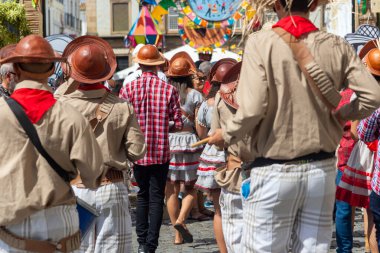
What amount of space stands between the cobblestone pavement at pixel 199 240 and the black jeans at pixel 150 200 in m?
0.43

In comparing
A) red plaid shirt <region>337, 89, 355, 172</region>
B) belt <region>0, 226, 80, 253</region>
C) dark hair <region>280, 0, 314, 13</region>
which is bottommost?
red plaid shirt <region>337, 89, 355, 172</region>

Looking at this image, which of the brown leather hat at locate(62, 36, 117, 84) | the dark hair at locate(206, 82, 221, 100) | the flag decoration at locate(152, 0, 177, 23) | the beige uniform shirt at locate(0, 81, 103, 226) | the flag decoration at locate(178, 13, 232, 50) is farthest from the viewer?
the flag decoration at locate(178, 13, 232, 50)

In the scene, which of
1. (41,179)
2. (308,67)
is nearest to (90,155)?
(41,179)

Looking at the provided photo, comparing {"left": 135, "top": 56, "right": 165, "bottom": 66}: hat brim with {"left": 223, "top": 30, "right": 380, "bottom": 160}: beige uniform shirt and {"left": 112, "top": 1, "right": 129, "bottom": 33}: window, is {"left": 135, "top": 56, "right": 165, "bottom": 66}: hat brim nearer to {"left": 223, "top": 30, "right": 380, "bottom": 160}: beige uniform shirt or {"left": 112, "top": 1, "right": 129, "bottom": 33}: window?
{"left": 223, "top": 30, "right": 380, "bottom": 160}: beige uniform shirt

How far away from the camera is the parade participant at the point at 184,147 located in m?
8.41

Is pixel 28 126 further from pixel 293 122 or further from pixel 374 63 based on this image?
pixel 374 63

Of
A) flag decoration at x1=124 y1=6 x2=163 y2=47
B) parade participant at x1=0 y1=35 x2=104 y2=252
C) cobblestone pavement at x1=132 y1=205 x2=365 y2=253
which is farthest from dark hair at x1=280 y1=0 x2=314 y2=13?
flag decoration at x1=124 y1=6 x2=163 y2=47

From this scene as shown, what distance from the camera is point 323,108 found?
3.86m

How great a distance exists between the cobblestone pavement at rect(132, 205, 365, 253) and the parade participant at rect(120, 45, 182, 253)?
58cm

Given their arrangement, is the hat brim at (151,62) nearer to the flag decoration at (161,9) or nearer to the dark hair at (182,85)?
the dark hair at (182,85)

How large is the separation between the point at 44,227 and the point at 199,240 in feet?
15.3

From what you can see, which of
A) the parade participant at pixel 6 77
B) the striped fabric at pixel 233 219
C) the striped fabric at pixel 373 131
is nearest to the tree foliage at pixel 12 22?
the parade participant at pixel 6 77

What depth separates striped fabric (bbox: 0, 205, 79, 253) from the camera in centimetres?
372

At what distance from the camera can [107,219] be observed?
5.13m
